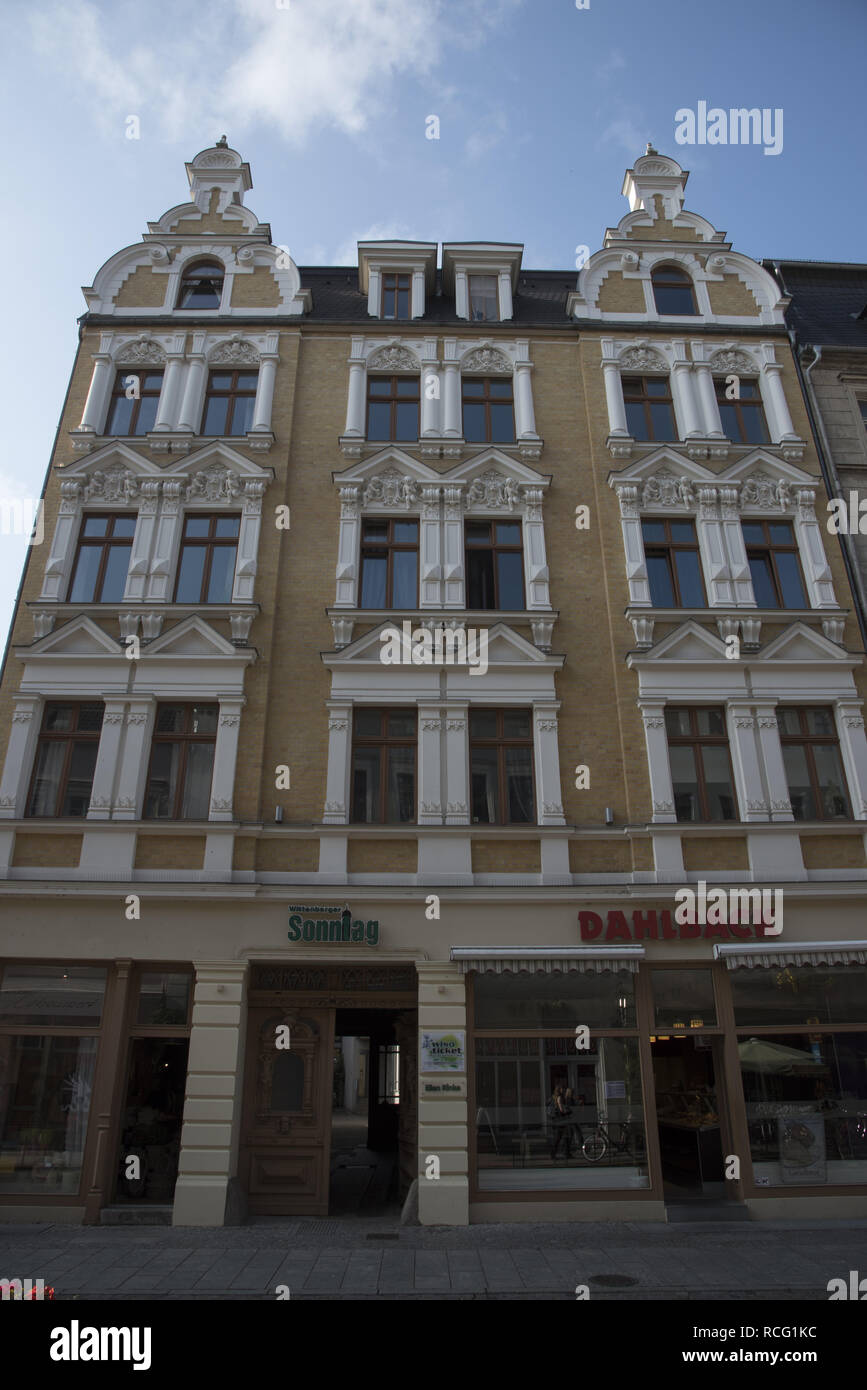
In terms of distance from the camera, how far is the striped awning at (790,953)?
12383 mm

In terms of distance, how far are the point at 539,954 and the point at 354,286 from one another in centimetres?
1558

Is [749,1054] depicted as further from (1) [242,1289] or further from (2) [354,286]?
(2) [354,286]

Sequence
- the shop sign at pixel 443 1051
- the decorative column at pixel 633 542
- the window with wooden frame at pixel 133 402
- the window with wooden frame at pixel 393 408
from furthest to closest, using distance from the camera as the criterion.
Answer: the window with wooden frame at pixel 393 408 → the window with wooden frame at pixel 133 402 → the decorative column at pixel 633 542 → the shop sign at pixel 443 1051

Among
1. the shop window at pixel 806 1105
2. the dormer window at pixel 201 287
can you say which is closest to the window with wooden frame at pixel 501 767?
the shop window at pixel 806 1105

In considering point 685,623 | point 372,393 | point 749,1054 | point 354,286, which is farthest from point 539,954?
point 354,286

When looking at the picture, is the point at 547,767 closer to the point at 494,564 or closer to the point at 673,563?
the point at 494,564

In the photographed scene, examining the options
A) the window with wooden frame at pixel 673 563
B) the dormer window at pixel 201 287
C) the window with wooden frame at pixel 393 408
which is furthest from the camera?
the dormer window at pixel 201 287

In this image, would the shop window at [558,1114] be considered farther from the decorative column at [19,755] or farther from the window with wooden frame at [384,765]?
the decorative column at [19,755]

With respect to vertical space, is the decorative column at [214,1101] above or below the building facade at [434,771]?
below

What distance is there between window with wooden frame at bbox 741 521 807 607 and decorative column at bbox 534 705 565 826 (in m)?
4.71

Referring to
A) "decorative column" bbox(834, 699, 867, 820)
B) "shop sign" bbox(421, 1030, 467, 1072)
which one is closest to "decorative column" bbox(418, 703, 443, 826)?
"shop sign" bbox(421, 1030, 467, 1072)

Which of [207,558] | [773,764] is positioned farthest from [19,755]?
[773,764]

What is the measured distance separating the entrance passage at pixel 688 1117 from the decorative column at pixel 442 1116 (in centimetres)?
304

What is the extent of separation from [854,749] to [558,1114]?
7.62 meters
